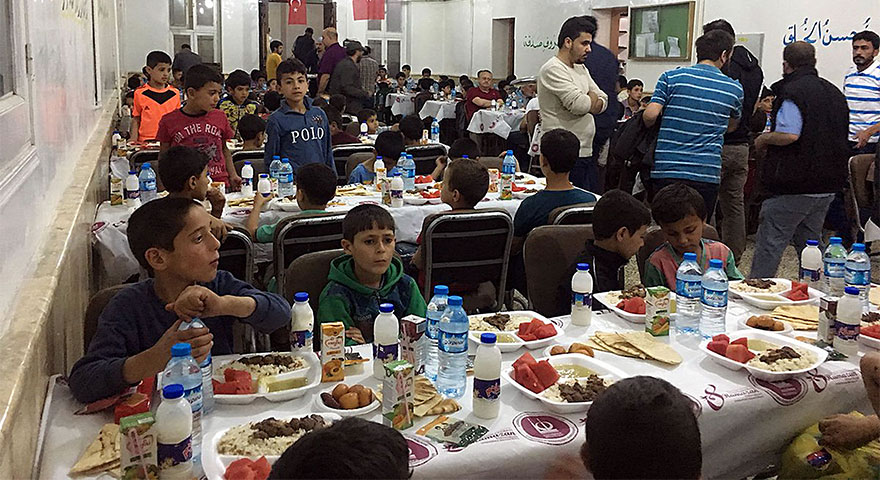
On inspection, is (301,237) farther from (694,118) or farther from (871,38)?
(871,38)

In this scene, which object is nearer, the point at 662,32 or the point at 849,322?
the point at 849,322

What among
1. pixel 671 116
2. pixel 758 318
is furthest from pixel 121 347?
pixel 671 116

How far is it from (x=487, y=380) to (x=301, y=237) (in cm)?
193

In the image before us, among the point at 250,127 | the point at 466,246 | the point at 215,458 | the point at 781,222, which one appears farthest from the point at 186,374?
the point at 250,127

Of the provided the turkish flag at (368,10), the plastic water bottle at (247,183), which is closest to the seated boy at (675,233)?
the plastic water bottle at (247,183)

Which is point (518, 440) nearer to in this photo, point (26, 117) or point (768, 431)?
point (768, 431)

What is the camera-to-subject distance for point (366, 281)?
2.80 m

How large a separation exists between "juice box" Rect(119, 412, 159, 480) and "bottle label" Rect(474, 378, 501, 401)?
77 cm

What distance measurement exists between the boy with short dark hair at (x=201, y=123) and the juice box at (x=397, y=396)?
348 cm

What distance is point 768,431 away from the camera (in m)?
2.30

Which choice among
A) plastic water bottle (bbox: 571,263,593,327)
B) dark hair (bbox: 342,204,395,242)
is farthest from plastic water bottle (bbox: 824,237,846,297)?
dark hair (bbox: 342,204,395,242)

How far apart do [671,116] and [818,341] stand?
7.61 ft

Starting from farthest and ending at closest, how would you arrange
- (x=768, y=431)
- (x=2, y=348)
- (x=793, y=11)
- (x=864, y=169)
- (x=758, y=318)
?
1. (x=793, y=11)
2. (x=864, y=169)
3. (x=758, y=318)
4. (x=768, y=431)
5. (x=2, y=348)

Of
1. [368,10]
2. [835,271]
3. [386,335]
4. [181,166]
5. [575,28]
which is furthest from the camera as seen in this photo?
[368,10]
